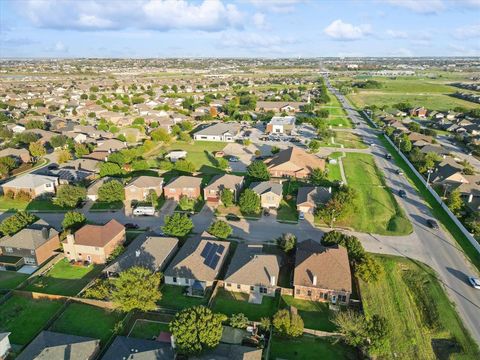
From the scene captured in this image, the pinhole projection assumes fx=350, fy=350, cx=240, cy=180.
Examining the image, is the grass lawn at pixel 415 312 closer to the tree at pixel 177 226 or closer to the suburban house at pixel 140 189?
the tree at pixel 177 226

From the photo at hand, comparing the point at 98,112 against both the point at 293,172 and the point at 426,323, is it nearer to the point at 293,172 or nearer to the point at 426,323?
the point at 293,172

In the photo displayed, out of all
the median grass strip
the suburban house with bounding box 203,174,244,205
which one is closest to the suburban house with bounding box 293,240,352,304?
the median grass strip

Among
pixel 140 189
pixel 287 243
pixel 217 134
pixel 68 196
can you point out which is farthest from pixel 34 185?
pixel 217 134

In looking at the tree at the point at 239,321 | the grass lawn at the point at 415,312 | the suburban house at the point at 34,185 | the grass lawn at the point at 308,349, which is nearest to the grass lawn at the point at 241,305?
the tree at the point at 239,321

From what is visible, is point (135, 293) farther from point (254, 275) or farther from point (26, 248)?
point (26, 248)

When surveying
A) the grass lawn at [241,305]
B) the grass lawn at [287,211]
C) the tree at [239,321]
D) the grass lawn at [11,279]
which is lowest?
the grass lawn at [11,279]
